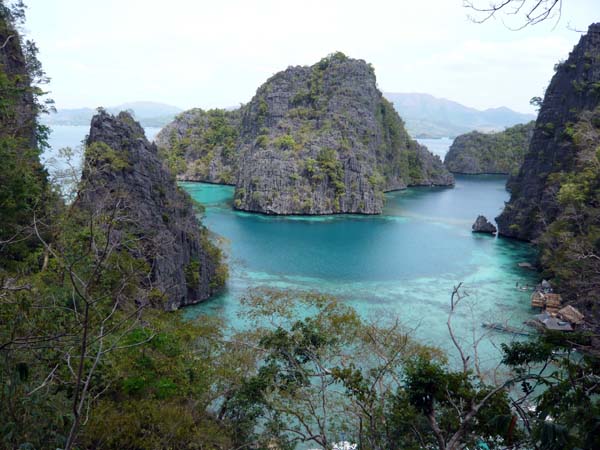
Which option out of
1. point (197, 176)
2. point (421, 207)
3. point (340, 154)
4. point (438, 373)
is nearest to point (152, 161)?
point (438, 373)

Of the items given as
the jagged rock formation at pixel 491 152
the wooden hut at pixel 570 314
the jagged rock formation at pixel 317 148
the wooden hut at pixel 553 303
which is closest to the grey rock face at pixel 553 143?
the wooden hut at pixel 553 303

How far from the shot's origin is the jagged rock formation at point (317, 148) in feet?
163

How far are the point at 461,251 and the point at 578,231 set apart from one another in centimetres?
968

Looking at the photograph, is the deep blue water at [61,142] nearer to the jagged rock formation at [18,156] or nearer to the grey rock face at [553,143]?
the jagged rock formation at [18,156]

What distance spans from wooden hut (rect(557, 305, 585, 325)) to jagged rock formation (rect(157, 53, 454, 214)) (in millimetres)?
30328

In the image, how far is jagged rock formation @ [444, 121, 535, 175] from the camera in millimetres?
86500

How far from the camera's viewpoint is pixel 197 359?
10781 mm

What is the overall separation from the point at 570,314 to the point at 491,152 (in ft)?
242

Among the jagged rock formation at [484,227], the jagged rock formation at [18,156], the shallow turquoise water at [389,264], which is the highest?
the jagged rock formation at [18,156]

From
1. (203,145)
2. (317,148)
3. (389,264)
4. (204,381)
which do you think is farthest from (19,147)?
(203,145)

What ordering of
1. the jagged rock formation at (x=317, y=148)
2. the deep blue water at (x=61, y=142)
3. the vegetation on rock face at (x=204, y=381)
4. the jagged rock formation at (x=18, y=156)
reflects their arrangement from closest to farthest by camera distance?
the vegetation on rock face at (x=204, y=381) < the jagged rock formation at (x=18, y=156) < the deep blue water at (x=61, y=142) < the jagged rock formation at (x=317, y=148)

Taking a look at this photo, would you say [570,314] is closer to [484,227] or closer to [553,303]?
[553,303]

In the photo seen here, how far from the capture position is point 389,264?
30469 mm

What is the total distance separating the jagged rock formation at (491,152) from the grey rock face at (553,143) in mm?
47684
